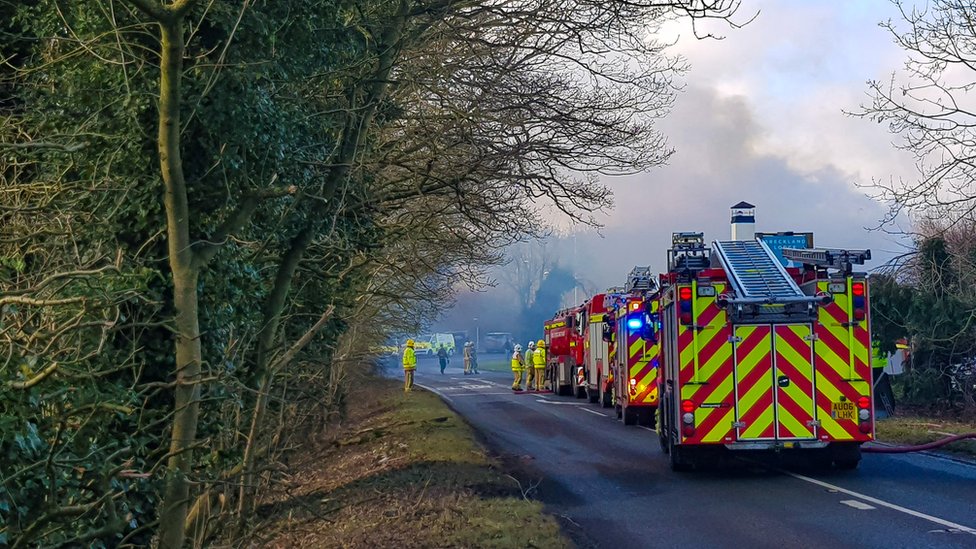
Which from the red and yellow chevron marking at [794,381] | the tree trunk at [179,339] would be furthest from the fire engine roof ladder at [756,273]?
the tree trunk at [179,339]

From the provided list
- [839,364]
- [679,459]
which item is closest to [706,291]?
[839,364]

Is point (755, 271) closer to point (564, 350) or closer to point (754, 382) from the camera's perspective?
point (754, 382)

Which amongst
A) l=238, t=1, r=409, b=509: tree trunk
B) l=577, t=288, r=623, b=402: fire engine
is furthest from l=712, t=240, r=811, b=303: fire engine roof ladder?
l=577, t=288, r=623, b=402: fire engine

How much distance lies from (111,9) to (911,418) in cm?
1937

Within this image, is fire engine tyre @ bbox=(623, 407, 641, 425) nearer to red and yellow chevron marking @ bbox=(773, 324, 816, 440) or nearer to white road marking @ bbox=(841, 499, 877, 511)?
red and yellow chevron marking @ bbox=(773, 324, 816, 440)

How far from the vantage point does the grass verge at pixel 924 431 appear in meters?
14.8

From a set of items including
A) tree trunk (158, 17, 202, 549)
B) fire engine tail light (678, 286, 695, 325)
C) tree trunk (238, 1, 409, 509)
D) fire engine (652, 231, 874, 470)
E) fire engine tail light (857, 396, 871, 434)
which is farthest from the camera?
fire engine tail light (678, 286, 695, 325)

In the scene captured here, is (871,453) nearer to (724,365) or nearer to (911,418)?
(724,365)

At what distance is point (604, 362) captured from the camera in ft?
86.1

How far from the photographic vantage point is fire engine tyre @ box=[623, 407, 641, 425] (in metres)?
21.3

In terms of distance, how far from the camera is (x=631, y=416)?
21.3m

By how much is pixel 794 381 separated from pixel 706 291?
5.04 ft

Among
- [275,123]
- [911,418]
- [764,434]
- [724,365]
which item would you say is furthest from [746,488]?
[911,418]

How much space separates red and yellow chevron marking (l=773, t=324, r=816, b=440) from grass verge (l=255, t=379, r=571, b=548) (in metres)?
3.42
